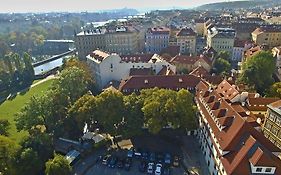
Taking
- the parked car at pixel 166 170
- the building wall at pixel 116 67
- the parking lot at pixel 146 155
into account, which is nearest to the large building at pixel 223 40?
the building wall at pixel 116 67

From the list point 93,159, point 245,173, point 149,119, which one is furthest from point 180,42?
point 245,173

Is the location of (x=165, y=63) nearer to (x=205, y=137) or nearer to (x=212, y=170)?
(x=205, y=137)

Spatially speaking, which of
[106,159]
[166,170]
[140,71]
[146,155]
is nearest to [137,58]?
[140,71]

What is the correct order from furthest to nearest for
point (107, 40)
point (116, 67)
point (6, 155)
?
point (107, 40), point (116, 67), point (6, 155)

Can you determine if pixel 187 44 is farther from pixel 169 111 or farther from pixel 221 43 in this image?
pixel 169 111

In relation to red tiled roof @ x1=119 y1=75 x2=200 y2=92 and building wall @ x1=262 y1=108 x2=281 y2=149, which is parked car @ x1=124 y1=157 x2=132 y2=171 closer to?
red tiled roof @ x1=119 y1=75 x2=200 y2=92

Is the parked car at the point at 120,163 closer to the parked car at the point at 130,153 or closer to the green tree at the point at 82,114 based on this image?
the parked car at the point at 130,153
